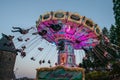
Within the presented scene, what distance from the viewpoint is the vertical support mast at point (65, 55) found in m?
22.5

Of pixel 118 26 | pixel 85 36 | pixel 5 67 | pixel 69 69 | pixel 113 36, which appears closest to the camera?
pixel 69 69

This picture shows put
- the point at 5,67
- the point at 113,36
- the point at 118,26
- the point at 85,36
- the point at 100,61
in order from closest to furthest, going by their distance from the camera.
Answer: the point at 85,36, the point at 118,26, the point at 113,36, the point at 100,61, the point at 5,67

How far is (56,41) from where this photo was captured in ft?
80.7

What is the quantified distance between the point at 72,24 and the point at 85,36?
2.59 meters

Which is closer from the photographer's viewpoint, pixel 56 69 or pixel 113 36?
pixel 56 69

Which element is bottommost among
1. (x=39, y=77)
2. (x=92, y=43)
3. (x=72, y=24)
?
(x=39, y=77)

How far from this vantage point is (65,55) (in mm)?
22609

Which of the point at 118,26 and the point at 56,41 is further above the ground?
the point at 118,26

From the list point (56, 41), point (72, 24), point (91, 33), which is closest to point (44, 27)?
point (56, 41)

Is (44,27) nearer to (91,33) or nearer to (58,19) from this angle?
(58,19)

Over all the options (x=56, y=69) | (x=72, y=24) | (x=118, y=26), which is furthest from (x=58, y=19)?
(x=118, y=26)

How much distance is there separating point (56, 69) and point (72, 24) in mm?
4817

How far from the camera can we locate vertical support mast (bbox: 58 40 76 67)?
2249cm

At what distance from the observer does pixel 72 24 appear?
22.2 metres
